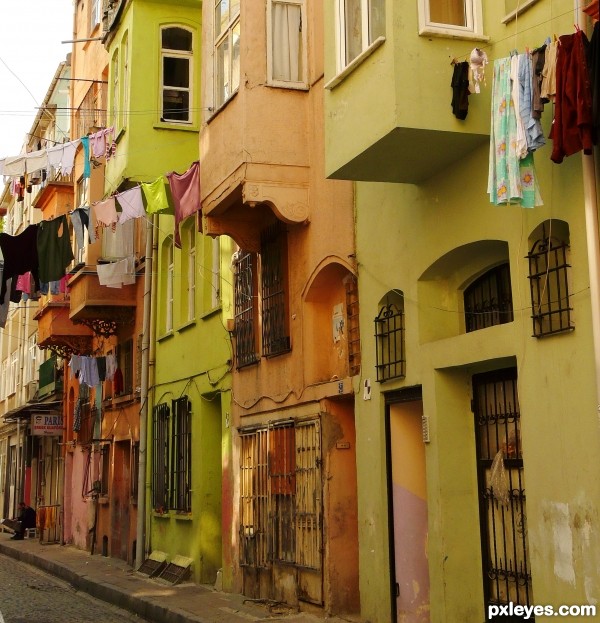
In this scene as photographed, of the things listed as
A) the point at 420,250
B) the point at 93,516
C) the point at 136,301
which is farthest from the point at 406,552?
the point at 93,516

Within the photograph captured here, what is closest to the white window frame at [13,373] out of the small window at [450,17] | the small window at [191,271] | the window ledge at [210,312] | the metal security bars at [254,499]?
the small window at [191,271]

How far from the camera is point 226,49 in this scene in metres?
14.6

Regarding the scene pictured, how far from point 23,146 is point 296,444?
29958mm

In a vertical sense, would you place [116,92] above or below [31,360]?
above

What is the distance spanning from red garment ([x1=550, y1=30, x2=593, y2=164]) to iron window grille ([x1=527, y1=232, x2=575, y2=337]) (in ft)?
3.25

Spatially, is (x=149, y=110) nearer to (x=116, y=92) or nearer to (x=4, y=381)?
(x=116, y=92)

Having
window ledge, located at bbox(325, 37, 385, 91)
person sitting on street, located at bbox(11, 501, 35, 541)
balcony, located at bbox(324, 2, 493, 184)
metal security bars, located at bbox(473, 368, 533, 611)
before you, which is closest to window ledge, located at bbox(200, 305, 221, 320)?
window ledge, located at bbox(325, 37, 385, 91)

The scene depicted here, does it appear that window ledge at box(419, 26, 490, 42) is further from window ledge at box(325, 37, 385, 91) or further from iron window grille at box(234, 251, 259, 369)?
iron window grille at box(234, 251, 259, 369)

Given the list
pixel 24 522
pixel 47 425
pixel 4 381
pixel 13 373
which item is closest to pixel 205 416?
pixel 47 425

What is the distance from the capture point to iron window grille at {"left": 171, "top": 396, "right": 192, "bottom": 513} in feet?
59.1

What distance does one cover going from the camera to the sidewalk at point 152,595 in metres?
12.8

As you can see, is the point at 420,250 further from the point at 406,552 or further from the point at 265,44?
the point at 265,44

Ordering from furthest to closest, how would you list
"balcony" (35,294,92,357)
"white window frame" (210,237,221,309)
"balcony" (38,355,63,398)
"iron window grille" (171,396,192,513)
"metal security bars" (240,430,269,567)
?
"balcony" (38,355,63,398), "balcony" (35,294,92,357), "iron window grille" (171,396,192,513), "white window frame" (210,237,221,309), "metal security bars" (240,430,269,567)

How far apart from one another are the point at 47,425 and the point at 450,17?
74.6ft
